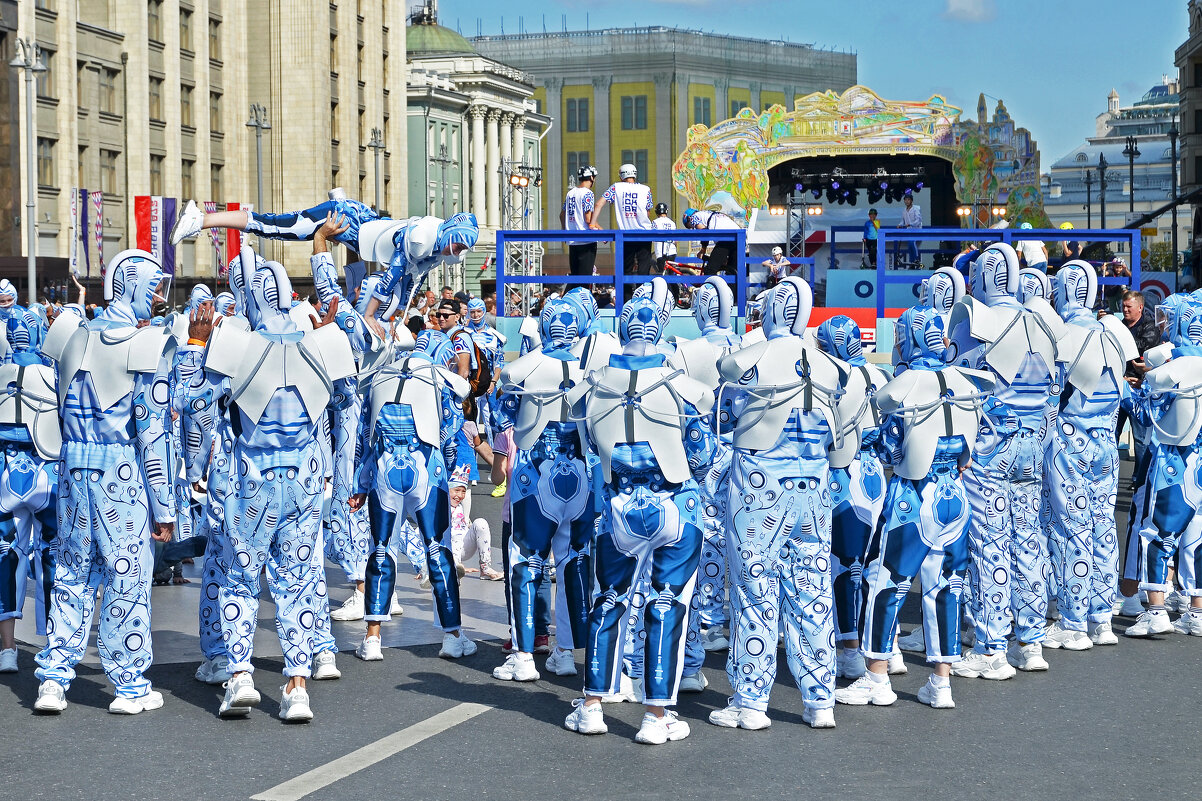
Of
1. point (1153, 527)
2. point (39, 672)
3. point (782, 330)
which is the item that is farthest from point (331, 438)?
point (1153, 527)

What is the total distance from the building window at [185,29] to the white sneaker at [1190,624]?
49214 mm

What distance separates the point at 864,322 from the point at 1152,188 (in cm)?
13118

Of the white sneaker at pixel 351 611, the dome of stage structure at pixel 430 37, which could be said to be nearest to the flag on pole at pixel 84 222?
the white sneaker at pixel 351 611

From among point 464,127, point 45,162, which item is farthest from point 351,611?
point 464,127

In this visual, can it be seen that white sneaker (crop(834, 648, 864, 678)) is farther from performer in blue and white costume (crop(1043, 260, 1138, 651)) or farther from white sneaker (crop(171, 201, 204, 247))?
white sneaker (crop(171, 201, 204, 247))

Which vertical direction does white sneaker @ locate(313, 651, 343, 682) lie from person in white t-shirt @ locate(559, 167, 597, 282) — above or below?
below

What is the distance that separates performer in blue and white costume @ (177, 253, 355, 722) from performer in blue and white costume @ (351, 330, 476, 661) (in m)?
0.99

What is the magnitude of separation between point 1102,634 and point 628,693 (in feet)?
10.2

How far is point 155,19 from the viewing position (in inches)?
2018

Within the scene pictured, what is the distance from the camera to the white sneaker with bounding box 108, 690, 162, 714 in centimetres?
762

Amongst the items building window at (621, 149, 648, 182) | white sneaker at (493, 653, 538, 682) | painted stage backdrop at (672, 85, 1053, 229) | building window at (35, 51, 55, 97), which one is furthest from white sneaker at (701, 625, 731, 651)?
building window at (621, 149, 648, 182)

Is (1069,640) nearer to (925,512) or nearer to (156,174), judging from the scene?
(925,512)

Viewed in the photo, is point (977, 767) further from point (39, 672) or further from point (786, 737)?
point (39, 672)

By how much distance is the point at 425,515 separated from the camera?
28.5 feet
